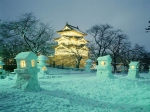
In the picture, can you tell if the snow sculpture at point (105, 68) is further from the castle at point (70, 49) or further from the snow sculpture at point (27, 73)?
the castle at point (70, 49)

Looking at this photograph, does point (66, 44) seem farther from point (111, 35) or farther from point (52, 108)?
point (52, 108)

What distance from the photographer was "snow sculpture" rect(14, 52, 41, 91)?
9.74 m

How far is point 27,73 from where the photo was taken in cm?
995

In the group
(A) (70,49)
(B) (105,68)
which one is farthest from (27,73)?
(A) (70,49)

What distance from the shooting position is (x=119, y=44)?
107 ft

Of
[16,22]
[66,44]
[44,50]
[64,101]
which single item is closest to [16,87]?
[64,101]

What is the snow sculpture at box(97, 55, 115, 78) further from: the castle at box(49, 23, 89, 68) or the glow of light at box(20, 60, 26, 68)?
the castle at box(49, 23, 89, 68)

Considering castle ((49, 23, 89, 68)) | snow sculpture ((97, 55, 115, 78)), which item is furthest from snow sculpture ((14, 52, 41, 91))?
castle ((49, 23, 89, 68))

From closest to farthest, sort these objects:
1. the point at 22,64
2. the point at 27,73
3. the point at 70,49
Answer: the point at 27,73
the point at 22,64
the point at 70,49

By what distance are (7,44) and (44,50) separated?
751cm

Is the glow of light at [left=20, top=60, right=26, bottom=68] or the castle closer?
the glow of light at [left=20, top=60, right=26, bottom=68]

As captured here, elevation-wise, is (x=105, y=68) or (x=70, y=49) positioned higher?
(x=70, y=49)

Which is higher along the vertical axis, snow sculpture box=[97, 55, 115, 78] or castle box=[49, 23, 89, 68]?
castle box=[49, 23, 89, 68]

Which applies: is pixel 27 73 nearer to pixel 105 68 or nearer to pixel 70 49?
pixel 105 68
